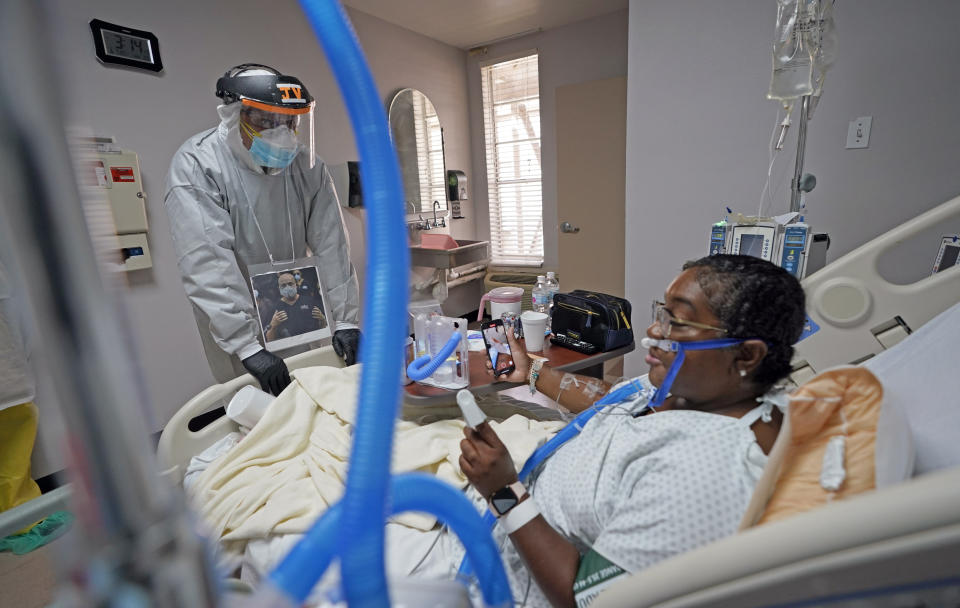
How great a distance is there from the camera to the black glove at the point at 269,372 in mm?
1712

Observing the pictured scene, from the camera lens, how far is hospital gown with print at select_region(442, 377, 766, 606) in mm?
761

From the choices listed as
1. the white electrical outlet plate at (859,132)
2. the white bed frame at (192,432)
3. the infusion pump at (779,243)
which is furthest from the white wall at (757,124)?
the white bed frame at (192,432)

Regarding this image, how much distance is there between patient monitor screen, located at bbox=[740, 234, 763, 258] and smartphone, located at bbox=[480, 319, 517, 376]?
965 millimetres

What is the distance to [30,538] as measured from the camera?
6.59 ft

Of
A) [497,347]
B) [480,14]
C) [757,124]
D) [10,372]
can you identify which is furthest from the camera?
[480,14]

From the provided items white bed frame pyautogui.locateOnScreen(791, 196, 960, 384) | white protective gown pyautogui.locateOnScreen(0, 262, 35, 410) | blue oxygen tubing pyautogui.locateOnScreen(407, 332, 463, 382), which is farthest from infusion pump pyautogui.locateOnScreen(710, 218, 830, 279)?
white protective gown pyautogui.locateOnScreen(0, 262, 35, 410)

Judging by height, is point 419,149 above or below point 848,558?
above

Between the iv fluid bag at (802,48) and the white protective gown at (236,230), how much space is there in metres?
2.00

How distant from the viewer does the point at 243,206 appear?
1956 millimetres

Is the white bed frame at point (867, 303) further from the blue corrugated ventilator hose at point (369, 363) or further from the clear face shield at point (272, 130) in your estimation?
the clear face shield at point (272, 130)

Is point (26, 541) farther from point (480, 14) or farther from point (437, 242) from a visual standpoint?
point (480, 14)

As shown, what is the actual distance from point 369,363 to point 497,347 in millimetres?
1462

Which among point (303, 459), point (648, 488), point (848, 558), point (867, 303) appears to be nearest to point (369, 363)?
point (848, 558)

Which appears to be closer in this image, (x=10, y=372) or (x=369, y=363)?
(x=369, y=363)
